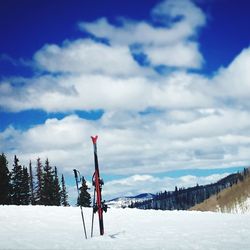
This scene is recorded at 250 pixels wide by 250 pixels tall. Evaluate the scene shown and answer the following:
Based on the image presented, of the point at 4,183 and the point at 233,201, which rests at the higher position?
the point at 4,183

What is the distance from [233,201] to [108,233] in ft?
395

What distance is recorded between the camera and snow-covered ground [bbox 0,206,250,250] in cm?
2011

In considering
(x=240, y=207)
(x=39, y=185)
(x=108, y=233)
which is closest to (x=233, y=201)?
(x=240, y=207)

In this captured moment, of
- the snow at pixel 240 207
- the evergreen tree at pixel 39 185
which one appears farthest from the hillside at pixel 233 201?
the evergreen tree at pixel 39 185

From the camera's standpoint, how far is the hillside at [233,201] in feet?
427

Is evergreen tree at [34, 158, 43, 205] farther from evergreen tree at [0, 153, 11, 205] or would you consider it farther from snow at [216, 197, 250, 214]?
snow at [216, 197, 250, 214]

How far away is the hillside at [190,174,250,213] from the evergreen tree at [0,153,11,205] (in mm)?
74380

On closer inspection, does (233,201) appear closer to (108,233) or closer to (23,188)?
(23,188)

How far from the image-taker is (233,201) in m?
140

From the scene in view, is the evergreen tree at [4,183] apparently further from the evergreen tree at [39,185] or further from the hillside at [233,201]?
the hillside at [233,201]

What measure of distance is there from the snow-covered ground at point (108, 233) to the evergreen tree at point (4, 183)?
32.1 meters

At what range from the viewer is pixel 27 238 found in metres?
22.9

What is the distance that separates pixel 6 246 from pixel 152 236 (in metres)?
8.60

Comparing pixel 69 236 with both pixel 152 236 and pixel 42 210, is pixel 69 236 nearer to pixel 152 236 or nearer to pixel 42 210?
pixel 152 236
